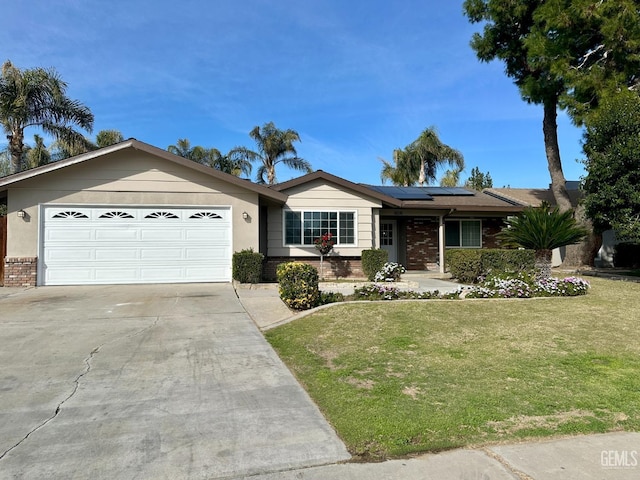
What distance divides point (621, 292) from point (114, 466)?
11.5 metres

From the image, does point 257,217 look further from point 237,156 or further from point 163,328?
point 237,156

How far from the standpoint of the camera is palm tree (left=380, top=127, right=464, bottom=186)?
33188 mm

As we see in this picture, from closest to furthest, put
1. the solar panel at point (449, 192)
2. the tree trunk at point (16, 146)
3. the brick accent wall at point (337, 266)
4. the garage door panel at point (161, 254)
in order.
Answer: the garage door panel at point (161, 254) → the brick accent wall at point (337, 266) → the tree trunk at point (16, 146) → the solar panel at point (449, 192)

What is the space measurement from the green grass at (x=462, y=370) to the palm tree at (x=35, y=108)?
58.2ft

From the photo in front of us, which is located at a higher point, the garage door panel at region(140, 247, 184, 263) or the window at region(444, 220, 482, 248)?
the window at region(444, 220, 482, 248)

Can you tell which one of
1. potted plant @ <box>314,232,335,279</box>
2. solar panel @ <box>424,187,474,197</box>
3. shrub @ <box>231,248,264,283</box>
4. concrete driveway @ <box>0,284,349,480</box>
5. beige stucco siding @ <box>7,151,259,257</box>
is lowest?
concrete driveway @ <box>0,284,349,480</box>

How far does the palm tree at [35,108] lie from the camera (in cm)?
1794

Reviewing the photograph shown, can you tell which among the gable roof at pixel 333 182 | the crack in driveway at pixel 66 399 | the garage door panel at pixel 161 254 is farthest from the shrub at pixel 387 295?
the gable roof at pixel 333 182

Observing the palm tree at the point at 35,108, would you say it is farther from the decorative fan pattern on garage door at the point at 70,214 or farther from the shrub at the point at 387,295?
the shrub at the point at 387,295

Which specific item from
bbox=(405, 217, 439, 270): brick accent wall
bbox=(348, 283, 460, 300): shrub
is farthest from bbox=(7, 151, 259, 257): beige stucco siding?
bbox=(405, 217, 439, 270): brick accent wall

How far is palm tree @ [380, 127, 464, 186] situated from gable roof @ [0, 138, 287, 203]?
22092 mm

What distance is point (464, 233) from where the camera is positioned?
60.3ft

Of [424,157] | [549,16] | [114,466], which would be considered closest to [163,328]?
[114,466]

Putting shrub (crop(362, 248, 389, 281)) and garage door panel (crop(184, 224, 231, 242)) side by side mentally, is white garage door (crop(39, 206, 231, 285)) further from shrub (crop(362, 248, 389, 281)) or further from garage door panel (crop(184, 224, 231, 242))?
shrub (crop(362, 248, 389, 281))
